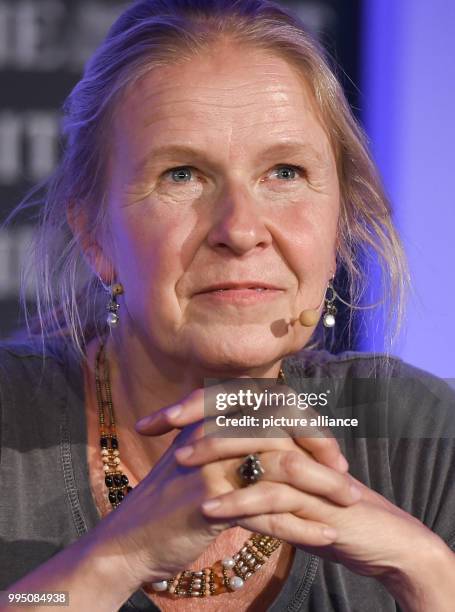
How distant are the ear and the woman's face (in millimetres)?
86

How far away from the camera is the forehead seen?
4.28 ft

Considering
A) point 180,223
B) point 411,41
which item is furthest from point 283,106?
point 411,41

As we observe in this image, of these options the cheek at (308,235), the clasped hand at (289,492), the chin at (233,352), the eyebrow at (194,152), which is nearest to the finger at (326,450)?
the clasped hand at (289,492)

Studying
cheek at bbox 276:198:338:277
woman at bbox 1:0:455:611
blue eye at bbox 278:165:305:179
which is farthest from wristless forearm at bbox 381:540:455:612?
blue eye at bbox 278:165:305:179

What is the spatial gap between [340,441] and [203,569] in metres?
0.34

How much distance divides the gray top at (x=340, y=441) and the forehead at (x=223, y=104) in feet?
1.58

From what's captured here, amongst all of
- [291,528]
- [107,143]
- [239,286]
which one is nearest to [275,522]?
[291,528]

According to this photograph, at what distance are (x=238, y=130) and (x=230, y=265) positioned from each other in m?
0.21

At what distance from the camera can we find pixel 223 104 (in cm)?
132

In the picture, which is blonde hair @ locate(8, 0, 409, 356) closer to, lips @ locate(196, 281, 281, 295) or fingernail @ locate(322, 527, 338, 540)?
lips @ locate(196, 281, 281, 295)

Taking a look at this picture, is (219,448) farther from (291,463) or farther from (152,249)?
(152,249)

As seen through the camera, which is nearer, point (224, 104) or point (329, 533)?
point (329, 533)

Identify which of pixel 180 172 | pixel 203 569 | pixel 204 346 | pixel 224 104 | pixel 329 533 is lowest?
pixel 203 569

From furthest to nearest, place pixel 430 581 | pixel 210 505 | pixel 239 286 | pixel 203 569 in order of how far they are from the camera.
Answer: pixel 203 569 < pixel 239 286 < pixel 430 581 < pixel 210 505
